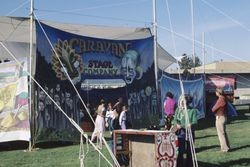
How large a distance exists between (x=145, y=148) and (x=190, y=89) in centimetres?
→ 1588

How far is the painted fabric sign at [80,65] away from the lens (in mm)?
16469

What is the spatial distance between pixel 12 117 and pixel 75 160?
438 centimetres

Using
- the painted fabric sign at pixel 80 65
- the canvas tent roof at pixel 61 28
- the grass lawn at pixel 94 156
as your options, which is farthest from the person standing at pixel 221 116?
the canvas tent roof at pixel 61 28

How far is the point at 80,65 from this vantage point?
17.9 meters

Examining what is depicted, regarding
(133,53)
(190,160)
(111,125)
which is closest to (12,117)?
(111,125)

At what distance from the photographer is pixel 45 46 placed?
1666 centimetres

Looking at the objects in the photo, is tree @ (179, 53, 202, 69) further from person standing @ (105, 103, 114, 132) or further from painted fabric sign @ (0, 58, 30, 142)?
painted fabric sign @ (0, 58, 30, 142)

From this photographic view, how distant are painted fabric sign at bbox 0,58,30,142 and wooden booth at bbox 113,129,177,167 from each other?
22.7 ft

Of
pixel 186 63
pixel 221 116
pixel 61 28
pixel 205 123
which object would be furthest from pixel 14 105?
pixel 186 63

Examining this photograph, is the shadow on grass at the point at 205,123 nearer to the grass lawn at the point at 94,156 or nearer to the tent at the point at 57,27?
the tent at the point at 57,27

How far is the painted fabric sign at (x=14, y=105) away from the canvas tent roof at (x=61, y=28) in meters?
2.08

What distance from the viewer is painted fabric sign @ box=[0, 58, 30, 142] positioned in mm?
16141

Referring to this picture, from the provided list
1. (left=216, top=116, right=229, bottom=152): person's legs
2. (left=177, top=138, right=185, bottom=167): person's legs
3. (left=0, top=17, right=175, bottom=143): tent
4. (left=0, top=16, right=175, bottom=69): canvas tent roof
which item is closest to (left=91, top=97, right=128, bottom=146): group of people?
(left=0, top=17, right=175, bottom=143): tent

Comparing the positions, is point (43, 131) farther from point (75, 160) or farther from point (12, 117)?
point (75, 160)
